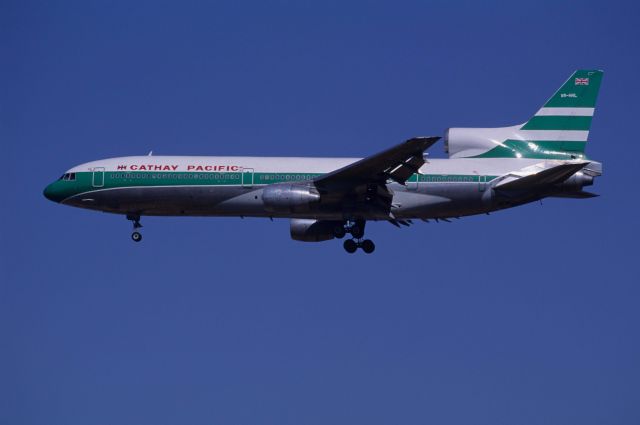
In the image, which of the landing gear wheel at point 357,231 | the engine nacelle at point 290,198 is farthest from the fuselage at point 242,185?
the landing gear wheel at point 357,231

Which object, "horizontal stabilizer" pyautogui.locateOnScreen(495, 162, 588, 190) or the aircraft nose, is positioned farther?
the aircraft nose

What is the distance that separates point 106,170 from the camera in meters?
48.9

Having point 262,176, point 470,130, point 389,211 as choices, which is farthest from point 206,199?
point 470,130

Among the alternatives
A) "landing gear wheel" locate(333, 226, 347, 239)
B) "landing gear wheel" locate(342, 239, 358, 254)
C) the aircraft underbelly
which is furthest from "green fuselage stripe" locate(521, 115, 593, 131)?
"landing gear wheel" locate(333, 226, 347, 239)

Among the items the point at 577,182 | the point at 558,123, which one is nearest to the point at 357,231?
the point at 577,182

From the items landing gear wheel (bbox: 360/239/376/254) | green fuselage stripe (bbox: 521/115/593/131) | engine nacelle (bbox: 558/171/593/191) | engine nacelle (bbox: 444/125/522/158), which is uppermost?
green fuselage stripe (bbox: 521/115/593/131)

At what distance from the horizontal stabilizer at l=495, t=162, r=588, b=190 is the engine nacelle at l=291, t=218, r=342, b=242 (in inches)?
352

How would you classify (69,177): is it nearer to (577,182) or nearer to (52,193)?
(52,193)

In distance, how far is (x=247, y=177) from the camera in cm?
4747

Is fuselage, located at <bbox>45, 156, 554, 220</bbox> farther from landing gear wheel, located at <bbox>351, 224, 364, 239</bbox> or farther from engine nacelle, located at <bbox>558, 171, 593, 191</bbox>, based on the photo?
engine nacelle, located at <bbox>558, 171, 593, 191</bbox>

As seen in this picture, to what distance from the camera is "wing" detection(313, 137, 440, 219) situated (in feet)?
145

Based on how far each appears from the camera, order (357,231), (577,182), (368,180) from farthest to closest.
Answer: (357,231)
(368,180)
(577,182)

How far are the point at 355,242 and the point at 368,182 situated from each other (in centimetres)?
393

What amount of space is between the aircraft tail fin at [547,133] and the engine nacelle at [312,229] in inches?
277
